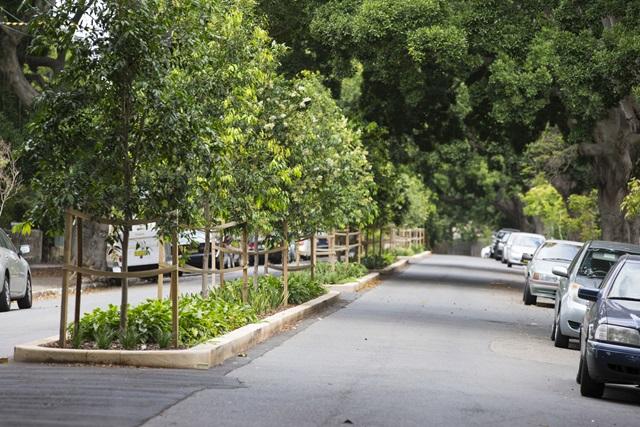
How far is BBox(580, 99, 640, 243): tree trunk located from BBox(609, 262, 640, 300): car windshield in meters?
17.2

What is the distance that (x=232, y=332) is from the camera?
15289 mm

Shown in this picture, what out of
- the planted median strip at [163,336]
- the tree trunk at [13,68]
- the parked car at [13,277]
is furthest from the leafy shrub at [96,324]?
the tree trunk at [13,68]

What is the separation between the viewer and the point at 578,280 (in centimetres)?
1808

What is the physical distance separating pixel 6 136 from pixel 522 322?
19.4 m

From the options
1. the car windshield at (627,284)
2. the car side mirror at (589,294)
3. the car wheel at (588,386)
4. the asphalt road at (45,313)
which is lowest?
the car wheel at (588,386)

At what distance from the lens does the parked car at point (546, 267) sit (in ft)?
90.9

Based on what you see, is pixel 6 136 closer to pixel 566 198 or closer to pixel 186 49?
pixel 566 198

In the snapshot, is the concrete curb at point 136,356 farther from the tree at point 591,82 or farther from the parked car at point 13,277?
the tree at point 591,82

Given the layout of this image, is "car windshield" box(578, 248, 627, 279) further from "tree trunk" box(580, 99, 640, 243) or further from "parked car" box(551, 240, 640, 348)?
"tree trunk" box(580, 99, 640, 243)

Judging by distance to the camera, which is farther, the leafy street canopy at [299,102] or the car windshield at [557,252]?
the car windshield at [557,252]

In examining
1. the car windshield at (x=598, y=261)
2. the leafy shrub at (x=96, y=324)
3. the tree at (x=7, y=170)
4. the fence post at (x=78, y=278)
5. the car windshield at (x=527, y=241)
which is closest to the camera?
the fence post at (x=78, y=278)

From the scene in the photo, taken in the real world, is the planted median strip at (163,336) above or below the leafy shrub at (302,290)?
below

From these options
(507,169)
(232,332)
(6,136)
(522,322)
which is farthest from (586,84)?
(507,169)

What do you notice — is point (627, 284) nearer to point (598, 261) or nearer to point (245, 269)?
point (598, 261)
